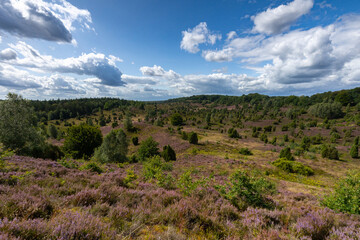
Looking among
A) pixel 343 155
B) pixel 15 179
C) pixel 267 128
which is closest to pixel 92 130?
pixel 15 179

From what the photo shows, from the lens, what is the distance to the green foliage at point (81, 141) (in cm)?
2870

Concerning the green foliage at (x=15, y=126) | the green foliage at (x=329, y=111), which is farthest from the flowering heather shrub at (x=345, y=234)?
the green foliage at (x=329, y=111)

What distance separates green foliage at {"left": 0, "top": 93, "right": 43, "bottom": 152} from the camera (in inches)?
691

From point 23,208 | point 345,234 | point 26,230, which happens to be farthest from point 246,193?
point 23,208

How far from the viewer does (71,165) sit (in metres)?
8.61

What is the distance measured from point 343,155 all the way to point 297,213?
5127 centimetres

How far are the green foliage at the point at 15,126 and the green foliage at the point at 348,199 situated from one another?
93.2 feet

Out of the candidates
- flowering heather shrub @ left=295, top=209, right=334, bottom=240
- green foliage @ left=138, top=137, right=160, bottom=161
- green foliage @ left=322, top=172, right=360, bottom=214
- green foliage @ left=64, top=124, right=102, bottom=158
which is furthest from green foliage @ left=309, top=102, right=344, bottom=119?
green foliage @ left=64, top=124, right=102, bottom=158

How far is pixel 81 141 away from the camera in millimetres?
29453

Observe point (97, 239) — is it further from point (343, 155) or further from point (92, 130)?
point (343, 155)

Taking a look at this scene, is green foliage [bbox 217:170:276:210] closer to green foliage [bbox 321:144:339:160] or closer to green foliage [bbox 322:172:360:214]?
green foliage [bbox 322:172:360:214]

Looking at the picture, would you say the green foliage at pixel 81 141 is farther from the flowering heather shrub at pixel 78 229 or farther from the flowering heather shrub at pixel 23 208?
the flowering heather shrub at pixel 78 229

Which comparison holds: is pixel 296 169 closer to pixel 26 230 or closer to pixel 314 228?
pixel 314 228

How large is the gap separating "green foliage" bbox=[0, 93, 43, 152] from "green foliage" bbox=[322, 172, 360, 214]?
28.4 m
